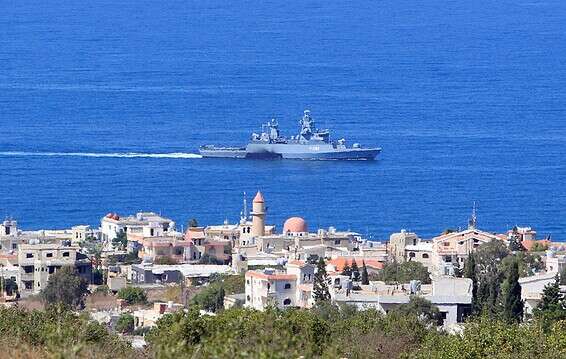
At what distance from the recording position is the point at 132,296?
108 ft

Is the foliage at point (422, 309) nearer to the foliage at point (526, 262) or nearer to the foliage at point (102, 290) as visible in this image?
the foliage at point (526, 262)

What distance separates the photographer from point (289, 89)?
82.4 meters

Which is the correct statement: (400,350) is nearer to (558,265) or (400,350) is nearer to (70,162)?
(558,265)

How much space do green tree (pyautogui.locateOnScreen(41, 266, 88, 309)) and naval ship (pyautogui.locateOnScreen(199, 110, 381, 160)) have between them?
27878 mm

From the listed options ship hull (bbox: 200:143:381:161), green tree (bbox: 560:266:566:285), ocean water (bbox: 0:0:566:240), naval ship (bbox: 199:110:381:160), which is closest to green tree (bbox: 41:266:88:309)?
green tree (bbox: 560:266:566:285)

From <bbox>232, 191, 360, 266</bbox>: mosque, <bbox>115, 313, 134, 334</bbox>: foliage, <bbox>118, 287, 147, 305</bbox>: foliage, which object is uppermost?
<bbox>232, 191, 360, 266</bbox>: mosque

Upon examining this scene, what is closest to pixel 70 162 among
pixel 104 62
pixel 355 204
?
pixel 355 204

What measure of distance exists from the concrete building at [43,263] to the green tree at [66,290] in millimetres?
1420

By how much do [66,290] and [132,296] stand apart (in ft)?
3.82

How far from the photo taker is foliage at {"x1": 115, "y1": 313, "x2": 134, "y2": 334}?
28016mm

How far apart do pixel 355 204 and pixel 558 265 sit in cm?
1767

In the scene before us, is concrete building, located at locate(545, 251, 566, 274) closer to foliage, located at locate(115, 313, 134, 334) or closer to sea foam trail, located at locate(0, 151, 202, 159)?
foliage, located at locate(115, 313, 134, 334)

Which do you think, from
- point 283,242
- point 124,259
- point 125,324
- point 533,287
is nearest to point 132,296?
point 125,324

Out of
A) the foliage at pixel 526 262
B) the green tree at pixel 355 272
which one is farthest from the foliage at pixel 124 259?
the foliage at pixel 526 262
